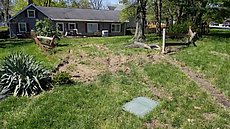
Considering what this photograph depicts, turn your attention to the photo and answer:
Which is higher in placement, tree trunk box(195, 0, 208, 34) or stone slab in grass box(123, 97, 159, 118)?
tree trunk box(195, 0, 208, 34)

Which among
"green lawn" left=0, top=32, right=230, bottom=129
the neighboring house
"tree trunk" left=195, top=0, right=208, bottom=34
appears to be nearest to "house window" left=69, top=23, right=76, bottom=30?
the neighboring house

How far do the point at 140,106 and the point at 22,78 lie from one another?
12.3 ft

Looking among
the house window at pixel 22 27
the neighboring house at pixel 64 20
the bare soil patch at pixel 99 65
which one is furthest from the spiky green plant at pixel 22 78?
the house window at pixel 22 27

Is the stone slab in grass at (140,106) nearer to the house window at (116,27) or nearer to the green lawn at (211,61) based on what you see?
the green lawn at (211,61)

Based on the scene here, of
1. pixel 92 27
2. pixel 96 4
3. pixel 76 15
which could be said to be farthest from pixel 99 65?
pixel 96 4

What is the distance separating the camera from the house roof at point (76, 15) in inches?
1389

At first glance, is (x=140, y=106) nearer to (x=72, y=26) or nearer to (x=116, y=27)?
(x=72, y=26)

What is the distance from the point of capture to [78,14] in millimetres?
37500

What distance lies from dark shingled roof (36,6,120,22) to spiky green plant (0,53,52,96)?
27.3m

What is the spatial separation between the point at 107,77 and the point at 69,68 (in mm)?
2128

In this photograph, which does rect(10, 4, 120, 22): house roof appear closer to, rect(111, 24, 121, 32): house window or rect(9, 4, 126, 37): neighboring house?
rect(9, 4, 126, 37): neighboring house

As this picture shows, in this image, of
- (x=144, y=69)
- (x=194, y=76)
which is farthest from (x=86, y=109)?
(x=194, y=76)

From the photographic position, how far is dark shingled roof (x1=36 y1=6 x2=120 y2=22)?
35.5 m

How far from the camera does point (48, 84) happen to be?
317 inches
